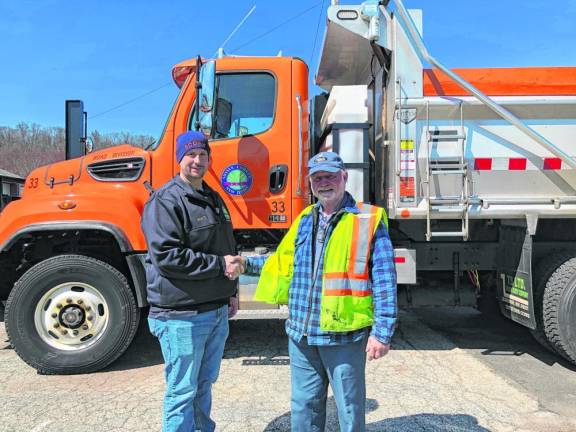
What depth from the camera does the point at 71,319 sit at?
12.5 feet

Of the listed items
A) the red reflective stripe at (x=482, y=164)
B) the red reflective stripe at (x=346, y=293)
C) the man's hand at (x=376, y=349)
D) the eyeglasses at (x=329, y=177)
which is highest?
the red reflective stripe at (x=482, y=164)

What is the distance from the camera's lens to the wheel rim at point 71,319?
12.5 feet

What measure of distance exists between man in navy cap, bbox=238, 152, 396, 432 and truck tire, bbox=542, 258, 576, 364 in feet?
8.49

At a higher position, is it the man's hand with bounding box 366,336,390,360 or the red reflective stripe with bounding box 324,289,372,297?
the red reflective stripe with bounding box 324,289,372,297

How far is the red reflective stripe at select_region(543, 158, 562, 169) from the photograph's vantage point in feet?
12.5

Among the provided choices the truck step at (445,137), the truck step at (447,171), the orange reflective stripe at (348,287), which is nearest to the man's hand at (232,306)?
the orange reflective stripe at (348,287)

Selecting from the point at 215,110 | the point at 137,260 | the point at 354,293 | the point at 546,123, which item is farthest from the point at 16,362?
the point at 546,123

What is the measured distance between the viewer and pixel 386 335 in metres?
1.96

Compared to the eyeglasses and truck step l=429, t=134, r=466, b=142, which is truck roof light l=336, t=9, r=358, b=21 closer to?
truck step l=429, t=134, r=466, b=142

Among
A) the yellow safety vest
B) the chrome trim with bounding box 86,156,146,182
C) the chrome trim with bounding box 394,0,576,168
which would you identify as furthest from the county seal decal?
the yellow safety vest

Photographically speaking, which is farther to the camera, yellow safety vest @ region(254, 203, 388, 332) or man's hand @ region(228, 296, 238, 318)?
man's hand @ region(228, 296, 238, 318)

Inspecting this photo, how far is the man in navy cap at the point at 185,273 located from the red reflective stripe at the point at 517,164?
8.89 feet

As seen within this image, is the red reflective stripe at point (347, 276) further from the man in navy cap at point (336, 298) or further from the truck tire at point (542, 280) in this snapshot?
the truck tire at point (542, 280)

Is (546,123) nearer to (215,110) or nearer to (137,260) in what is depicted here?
(215,110)
